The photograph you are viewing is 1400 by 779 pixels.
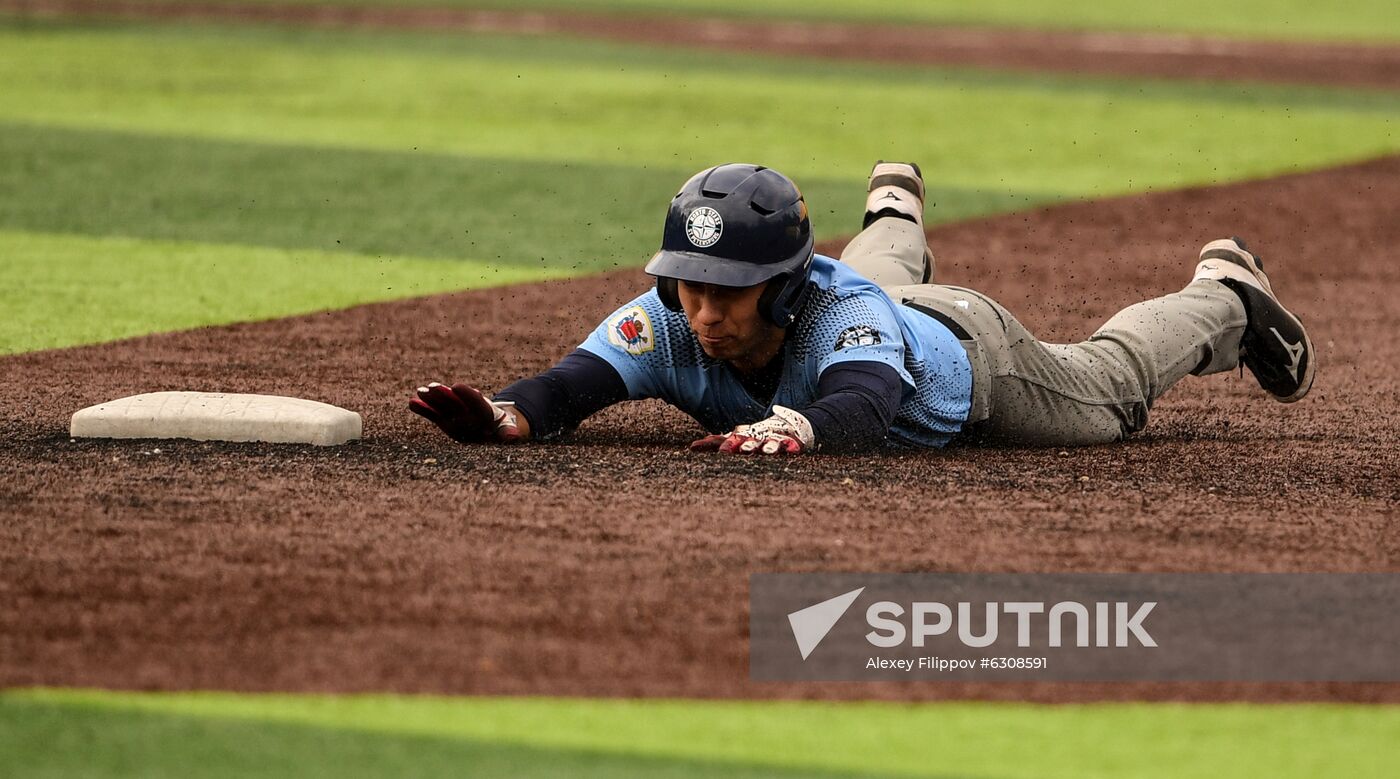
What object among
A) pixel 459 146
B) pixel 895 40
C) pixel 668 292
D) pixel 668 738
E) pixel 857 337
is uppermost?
pixel 895 40

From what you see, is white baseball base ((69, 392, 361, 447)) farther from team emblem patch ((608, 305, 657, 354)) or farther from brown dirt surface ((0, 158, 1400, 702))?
team emblem patch ((608, 305, 657, 354))

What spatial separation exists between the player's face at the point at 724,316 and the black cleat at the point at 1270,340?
1724 mm

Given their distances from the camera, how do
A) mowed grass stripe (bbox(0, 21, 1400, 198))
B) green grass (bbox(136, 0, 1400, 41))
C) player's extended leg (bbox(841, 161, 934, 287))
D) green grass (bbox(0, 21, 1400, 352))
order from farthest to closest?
1. green grass (bbox(136, 0, 1400, 41))
2. mowed grass stripe (bbox(0, 21, 1400, 198))
3. green grass (bbox(0, 21, 1400, 352))
4. player's extended leg (bbox(841, 161, 934, 287))

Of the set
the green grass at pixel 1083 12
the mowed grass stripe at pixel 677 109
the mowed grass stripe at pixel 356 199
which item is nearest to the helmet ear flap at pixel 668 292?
the mowed grass stripe at pixel 356 199

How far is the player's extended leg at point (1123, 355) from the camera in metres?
5.65

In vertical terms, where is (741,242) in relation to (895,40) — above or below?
below

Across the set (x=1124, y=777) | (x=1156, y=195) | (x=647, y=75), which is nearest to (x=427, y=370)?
(x=1124, y=777)

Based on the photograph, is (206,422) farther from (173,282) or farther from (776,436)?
(173,282)

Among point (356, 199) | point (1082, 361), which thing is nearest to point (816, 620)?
point (1082, 361)

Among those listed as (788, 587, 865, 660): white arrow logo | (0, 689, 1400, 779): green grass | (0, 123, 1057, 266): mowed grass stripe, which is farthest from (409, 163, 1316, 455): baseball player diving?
(0, 123, 1057, 266): mowed grass stripe

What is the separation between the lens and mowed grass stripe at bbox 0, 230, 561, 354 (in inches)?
298

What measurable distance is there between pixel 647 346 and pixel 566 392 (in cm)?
24

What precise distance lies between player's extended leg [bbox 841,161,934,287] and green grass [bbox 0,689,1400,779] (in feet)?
9.33

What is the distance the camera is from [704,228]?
5090 mm
